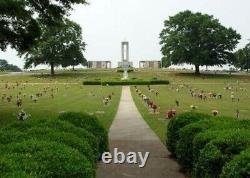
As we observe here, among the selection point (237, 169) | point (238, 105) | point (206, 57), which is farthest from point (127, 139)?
point (206, 57)

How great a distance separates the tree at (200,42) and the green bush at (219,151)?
6694 cm

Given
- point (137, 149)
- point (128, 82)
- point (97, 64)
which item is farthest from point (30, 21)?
point (97, 64)

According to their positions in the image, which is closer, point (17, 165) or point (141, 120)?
point (17, 165)

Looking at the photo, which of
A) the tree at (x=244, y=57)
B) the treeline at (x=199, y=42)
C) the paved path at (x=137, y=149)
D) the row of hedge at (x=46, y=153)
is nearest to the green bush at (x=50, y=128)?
the row of hedge at (x=46, y=153)

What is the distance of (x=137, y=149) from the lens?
46.4ft

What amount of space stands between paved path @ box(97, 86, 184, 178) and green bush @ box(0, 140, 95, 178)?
356 cm

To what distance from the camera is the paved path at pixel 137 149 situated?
11234 mm

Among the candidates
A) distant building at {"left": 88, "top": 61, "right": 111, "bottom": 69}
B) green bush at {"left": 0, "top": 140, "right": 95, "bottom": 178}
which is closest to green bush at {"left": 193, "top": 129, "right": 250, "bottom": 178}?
green bush at {"left": 0, "top": 140, "right": 95, "bottom": 178}

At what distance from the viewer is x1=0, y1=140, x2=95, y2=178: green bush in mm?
6550

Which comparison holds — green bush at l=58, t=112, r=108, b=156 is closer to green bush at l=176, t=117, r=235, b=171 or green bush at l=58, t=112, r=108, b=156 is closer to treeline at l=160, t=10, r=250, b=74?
green bush at l=176, t=117, r=235, b=171

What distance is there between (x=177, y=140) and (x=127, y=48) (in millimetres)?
77180

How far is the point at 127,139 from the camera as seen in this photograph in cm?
1609

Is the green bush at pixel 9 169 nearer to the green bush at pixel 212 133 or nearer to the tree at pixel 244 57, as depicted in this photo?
the green bush at pixel 212 133

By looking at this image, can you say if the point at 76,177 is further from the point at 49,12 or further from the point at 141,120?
the point at 49,12
